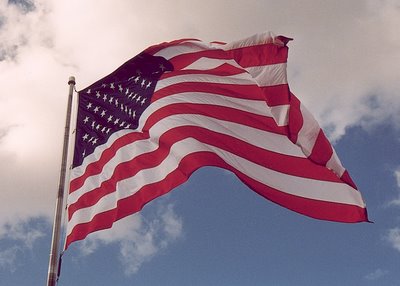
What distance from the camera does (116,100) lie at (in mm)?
15102

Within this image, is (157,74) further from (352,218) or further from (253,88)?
(352,218)

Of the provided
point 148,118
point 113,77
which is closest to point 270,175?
point 148,118

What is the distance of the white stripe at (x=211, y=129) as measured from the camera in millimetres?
14305

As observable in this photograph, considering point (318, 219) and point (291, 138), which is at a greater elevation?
point (291, 138)

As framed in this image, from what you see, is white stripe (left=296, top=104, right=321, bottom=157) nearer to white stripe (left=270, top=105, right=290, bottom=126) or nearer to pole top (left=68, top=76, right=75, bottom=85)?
white stripe (left=270, top=105, right=290, bottom=126)

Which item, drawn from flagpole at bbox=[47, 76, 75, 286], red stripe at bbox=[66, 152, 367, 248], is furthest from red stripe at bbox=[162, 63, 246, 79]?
flagpole at bbox=[47, 76, 75, 286]

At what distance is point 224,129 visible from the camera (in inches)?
586

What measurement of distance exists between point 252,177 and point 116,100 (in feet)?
11.6

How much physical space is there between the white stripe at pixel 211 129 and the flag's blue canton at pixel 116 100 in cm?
48

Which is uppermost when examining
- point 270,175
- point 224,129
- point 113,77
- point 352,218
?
point 113,77

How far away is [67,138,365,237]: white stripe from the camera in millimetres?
13867

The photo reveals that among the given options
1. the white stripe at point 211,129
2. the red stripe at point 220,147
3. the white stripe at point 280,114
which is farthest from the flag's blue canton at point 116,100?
the white stripe at point 280,114

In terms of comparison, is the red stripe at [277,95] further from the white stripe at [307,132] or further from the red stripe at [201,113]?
the white stripe at [307,132]

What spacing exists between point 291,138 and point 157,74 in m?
3.55
